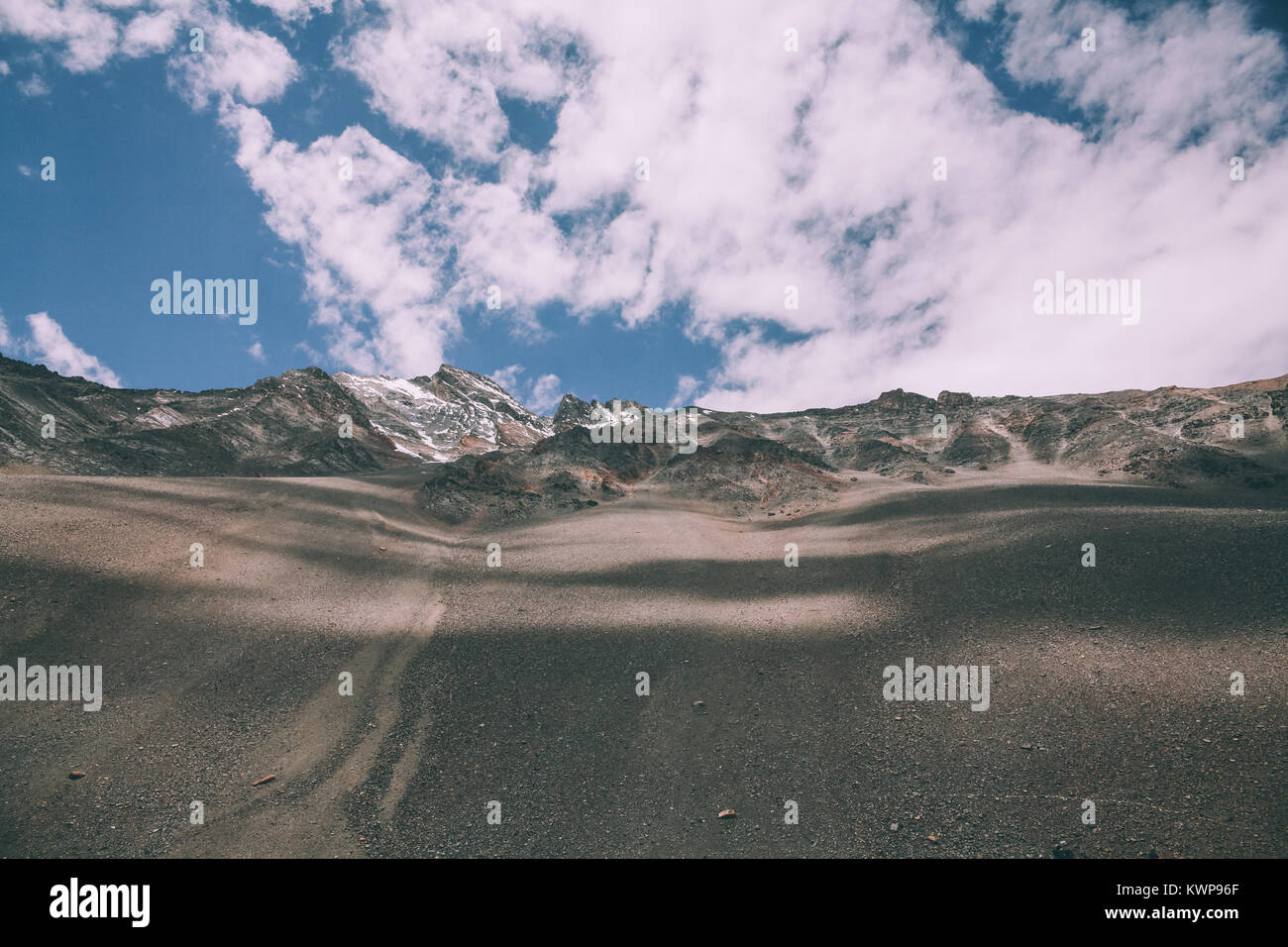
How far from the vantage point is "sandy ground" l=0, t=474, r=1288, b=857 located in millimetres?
13477

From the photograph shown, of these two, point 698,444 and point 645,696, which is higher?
point 698,444

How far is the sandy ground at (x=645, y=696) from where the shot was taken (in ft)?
44.2

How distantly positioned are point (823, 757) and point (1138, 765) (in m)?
7.00

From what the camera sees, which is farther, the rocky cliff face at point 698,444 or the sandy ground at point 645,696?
the rocky cliff face at point 698,444

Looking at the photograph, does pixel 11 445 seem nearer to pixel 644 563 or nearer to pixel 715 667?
pixel 644 563

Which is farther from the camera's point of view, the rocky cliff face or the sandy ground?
the rocky cliff face

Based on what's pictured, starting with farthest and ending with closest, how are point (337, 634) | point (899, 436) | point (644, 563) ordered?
point (899, 436)
point (644, 563)
point (337, 634)

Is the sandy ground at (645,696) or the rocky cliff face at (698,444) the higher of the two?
the rocky cliff face at (698,444)

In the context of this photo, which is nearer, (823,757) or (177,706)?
(823,757)

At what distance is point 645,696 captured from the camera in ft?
63.0

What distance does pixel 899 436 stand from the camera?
83500mm

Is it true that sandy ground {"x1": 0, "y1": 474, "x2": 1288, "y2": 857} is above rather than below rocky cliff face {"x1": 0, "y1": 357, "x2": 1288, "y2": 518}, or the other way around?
below

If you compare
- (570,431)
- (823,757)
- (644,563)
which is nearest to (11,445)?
(570,431)

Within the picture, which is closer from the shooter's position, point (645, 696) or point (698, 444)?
point (645, 696)
